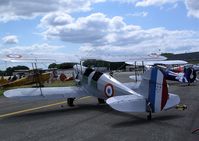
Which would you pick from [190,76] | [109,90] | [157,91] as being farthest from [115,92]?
[190,76]

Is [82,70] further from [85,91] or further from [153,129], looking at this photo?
[153,129]

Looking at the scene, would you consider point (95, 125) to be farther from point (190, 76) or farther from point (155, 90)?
point (190, 76)

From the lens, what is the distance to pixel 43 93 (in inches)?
553

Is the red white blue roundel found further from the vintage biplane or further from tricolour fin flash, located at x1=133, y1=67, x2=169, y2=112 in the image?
tricolour fin flash, located at x1=133, y1=67, x2=169, y2=112

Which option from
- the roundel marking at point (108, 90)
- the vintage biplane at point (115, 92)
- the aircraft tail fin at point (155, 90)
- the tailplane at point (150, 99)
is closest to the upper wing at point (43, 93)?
the vintage biplane at point (115, 92)

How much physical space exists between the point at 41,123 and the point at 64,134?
210 centimetres

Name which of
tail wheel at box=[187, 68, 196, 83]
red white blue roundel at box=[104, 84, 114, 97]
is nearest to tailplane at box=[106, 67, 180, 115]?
red white blue roundel at box=[104, 84, 114, 97]

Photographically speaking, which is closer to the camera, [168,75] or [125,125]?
[125,125]

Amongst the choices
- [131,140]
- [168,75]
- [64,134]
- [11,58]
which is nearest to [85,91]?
[11,58]

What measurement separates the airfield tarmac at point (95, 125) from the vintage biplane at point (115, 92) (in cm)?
52

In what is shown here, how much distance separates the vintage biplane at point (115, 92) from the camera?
10.6 m

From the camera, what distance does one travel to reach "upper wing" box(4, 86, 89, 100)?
43.8 feet

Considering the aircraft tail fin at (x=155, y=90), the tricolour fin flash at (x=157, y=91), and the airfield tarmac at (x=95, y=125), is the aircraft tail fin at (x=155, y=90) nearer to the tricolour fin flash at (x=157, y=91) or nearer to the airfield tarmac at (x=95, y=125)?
the tricolour fin flash at (x=157, y=91)

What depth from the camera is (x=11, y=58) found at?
1355 cm
